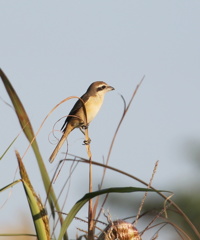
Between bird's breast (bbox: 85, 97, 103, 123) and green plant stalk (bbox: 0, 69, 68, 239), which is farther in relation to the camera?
bird's breast (bbox: 85, 97, 103, 123)

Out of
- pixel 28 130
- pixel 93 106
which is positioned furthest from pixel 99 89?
pixel 28 130

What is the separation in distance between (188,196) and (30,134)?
17476mm

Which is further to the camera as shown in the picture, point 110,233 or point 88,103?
point 88,103

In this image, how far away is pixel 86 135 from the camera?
3316 millimetres

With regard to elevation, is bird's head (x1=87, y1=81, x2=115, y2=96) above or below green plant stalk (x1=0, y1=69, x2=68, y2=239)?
above

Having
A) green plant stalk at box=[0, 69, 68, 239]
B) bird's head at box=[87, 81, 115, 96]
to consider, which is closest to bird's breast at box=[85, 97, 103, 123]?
bird's head at box=[87, 81, 115, 96]

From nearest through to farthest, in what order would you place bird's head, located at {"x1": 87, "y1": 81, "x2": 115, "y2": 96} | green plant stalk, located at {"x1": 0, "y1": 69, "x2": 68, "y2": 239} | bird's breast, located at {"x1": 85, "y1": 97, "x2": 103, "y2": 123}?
1. green plant stalk, located at {"x1": 0, "y1": 69, "x2": 68, "y2": 239}
2. bird's breast, located at {"x1": 85, "y1": 97, "x2": 103, "y2": 123}
3. bird's head, located at {"x1": 87, "y1": 81, "x2": 115, "y2": 96}

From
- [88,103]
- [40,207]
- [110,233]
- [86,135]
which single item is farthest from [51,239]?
[88,103]

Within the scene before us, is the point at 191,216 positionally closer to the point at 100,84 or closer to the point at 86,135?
the point at 100,84

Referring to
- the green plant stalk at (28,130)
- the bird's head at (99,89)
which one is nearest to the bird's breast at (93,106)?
the bird's head at (99,89)

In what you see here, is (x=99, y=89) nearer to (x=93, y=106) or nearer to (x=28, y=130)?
(x=93, y=106)

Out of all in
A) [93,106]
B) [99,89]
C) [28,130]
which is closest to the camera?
[28,130]

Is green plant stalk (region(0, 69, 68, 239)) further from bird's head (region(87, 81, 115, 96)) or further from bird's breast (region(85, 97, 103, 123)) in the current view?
bird's head (region(87, 81, 115, 96))

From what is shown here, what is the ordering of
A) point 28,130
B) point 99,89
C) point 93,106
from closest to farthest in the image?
point 28,130
point 93,106
point 99,89
